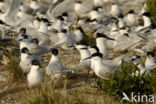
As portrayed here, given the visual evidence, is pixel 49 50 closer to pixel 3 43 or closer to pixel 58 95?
pixel 3 43

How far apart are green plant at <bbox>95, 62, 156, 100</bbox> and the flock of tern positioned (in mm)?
237

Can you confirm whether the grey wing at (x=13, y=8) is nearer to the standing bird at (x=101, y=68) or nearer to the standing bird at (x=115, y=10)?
the standing bird at (x=115, y=10)

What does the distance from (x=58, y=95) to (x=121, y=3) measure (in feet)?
39.7

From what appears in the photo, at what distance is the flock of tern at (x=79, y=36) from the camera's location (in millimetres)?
7965

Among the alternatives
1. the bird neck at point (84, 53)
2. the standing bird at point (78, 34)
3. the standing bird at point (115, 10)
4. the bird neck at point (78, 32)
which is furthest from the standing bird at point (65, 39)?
the standing bird at point (115, 10)

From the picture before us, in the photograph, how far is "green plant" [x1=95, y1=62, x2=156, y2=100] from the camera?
6394 millimetres

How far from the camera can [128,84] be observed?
6445mm

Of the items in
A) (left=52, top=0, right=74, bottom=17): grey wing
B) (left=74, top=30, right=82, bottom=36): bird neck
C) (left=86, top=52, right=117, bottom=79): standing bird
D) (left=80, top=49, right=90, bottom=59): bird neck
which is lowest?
(left=86, top=52, right=117, bottom=79): standing bird

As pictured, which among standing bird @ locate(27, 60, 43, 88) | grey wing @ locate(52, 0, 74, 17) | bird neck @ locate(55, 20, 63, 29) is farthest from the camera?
grey wing @ locate(52, 0, 74, 17)

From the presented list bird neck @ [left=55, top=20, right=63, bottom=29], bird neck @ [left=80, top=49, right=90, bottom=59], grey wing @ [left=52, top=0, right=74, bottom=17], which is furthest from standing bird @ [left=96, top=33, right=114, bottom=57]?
grey wing @ [left=52, top=0, right=74, bottom=17]

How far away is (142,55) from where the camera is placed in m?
9.69

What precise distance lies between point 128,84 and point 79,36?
225 inches

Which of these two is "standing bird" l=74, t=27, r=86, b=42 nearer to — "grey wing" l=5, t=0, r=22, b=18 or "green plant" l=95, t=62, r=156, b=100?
"grey wing" l=5, t=0, r=22, b=18

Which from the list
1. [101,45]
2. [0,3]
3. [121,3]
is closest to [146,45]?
[101,45]
